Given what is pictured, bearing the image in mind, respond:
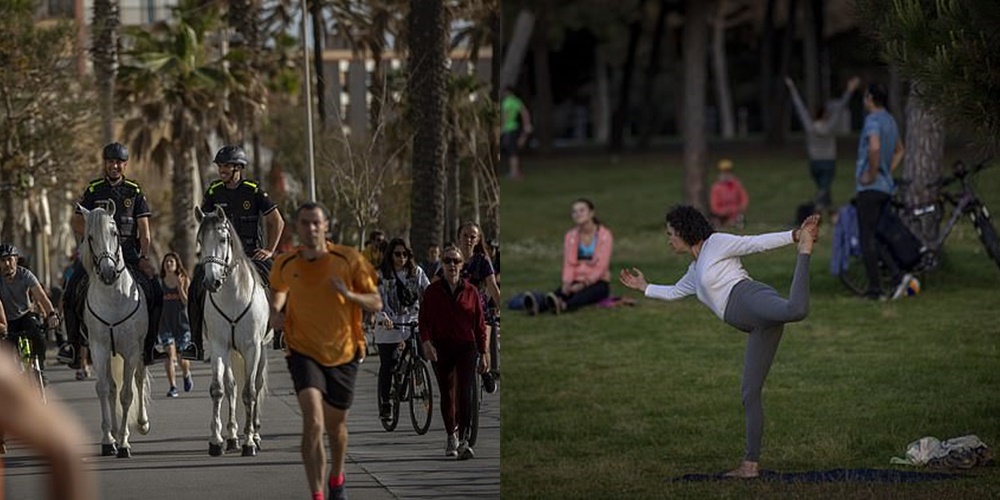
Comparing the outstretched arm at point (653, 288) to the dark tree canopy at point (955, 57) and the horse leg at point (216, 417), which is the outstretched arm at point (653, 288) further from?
the horse leg at point (216, 417)

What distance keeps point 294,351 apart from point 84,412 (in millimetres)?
1810

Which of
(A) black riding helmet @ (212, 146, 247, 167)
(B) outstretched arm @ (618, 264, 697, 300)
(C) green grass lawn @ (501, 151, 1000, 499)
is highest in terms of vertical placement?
(A) black riding helmet @ (212, 146, 247, 167)

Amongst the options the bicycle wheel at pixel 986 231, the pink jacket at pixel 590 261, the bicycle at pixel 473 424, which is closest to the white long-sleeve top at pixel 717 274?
the bicycle at pixel 473 424

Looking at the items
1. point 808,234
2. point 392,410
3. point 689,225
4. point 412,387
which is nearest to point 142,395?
point 392,410

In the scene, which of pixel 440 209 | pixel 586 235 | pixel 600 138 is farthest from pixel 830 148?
pixel 600 138

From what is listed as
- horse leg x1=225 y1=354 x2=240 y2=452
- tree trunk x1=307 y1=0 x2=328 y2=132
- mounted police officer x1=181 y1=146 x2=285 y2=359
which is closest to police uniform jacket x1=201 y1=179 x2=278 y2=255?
mounted police officer x1=181 y1=146 x2=285 y2=359

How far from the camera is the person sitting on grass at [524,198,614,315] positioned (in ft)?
65.7

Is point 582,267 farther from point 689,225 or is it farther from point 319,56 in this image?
point 689,225

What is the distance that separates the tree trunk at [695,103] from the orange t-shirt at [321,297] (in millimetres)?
24737

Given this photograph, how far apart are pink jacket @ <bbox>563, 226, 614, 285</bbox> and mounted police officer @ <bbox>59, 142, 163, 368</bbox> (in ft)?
35.8

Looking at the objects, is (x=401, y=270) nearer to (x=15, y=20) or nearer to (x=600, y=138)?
(x=15, y=20)

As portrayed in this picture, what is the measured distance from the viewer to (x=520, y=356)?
1733 centimetres

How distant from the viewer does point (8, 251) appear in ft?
29.4

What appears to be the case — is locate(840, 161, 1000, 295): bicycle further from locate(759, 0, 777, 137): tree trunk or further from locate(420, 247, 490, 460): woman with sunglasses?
locate(759, 0, 777, 137): tree trunk
